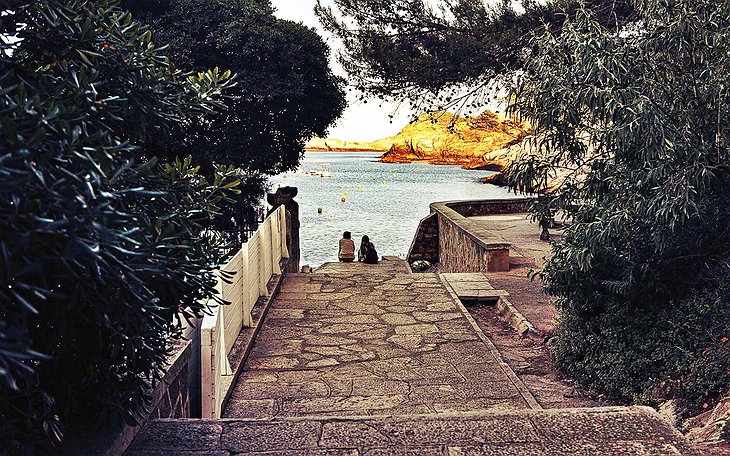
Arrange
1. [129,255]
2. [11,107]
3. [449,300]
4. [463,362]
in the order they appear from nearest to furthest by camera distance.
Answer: [11,107] < [129,255] < [463,362] < [449,300]

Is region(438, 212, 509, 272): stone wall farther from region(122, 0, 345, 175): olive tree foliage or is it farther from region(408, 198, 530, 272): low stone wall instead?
region(122, 0, 345, 175): olive tree foliage

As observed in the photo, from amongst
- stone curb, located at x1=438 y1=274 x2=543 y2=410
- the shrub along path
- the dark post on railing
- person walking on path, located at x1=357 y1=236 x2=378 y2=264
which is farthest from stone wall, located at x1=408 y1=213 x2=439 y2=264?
stone curb, located at x1=438 y1=274 x2=543 y2=410

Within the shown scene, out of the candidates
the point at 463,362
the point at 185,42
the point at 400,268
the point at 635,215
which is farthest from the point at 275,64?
the point at 635,215

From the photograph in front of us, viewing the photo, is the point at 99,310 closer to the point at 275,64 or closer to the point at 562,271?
the point at 562,271

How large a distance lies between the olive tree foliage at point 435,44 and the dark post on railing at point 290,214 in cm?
286

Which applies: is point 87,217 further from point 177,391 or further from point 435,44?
point 435,44

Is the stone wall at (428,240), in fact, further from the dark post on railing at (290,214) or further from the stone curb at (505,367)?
the stone curb at (505,367)

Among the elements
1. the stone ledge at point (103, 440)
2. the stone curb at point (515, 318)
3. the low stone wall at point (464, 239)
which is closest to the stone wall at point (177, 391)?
the stone ledge at point (103, 440)

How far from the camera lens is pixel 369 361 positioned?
7.56 meters

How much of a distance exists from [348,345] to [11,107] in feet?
21.6

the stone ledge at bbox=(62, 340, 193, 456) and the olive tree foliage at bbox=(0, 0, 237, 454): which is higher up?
the olive tree foliage at bbox=(0, 0, 237, 454)

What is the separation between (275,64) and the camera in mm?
14594

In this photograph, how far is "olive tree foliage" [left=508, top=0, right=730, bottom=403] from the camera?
5.54 metres

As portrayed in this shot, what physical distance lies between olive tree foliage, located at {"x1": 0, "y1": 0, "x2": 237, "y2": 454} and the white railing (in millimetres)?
827
